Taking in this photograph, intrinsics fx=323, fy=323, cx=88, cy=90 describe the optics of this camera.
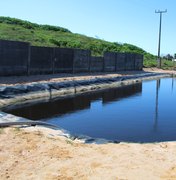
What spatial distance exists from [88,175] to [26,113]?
554 cm

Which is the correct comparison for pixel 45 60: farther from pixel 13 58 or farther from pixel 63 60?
pixel 13 58

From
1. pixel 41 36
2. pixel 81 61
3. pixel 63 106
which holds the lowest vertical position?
Answer: pixel 63 106

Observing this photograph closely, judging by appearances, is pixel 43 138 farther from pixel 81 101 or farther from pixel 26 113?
pixel 81 101

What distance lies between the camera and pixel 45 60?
17359 mm

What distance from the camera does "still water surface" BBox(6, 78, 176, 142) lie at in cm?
770

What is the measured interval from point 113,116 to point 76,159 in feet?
16.6

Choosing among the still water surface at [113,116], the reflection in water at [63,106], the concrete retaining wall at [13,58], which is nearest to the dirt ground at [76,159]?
the still water surface at [113,116]

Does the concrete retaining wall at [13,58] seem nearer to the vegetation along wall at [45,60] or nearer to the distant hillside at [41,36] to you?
the vegetation along wall at [45,60]

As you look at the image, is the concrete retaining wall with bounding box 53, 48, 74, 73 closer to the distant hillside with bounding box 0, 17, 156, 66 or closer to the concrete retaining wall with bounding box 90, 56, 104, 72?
the concrete retaining wall with bounding box 90, 56, 104, 72

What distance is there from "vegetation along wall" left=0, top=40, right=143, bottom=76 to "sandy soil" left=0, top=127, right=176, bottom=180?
9078mm

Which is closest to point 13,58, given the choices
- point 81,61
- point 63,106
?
point 63,106

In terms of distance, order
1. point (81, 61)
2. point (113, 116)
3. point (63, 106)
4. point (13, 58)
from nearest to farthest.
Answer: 1. point (113, 116)
2. point (63, 106)
3. point (13, 58)
4. point (81, 61)

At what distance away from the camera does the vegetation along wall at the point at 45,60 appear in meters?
14.8

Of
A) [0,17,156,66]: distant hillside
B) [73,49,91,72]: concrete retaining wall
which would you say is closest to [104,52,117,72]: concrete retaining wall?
[73,49,91,72]: concrete retaining wall
